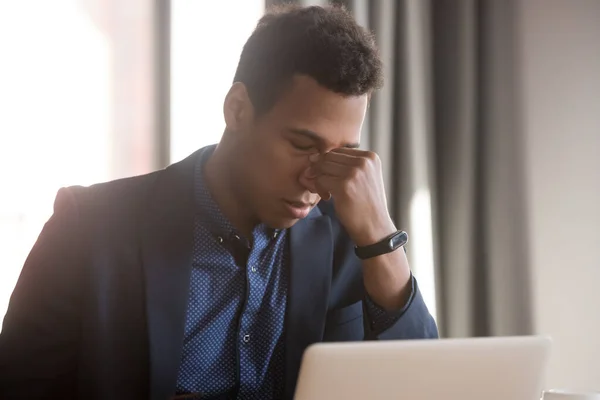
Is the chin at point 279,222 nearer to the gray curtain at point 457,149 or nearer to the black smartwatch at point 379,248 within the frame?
the black smartwatch at point 379,248

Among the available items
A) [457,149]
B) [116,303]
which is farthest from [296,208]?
[457,149]

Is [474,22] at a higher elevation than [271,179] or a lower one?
higher

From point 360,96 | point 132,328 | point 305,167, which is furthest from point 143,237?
point 360,96

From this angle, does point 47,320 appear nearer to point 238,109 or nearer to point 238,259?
point 238,259

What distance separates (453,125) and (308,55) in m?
0.97

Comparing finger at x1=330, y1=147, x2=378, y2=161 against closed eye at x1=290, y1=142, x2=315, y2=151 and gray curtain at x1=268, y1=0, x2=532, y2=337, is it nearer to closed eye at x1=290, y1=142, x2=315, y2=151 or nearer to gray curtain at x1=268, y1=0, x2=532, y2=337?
closed eye at x1=290, y1=142, x2=315, y2=151

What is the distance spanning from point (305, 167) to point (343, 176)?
73 millimetres

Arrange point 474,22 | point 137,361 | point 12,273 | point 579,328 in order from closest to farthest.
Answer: point 137,361
point 12,273
point 579,328
point 474,22

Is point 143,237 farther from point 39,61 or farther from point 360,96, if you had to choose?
point 39,61

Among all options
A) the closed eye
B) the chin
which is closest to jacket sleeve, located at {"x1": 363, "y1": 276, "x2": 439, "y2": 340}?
the chin

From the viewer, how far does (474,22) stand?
2.17 m

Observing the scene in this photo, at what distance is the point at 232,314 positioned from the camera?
1.37 m

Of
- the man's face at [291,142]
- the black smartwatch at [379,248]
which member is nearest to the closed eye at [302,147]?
the man's face at [291,142]

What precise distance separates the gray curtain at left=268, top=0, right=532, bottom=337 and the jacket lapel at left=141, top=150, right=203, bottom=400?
2.54 feet
